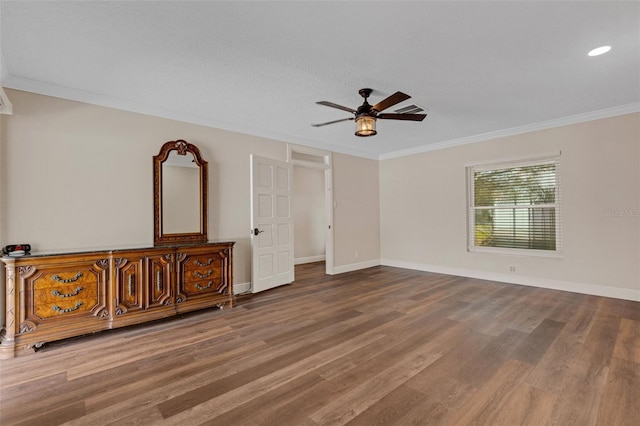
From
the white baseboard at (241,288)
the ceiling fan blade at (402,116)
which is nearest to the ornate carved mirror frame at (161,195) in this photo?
the white baseboard at (241,288)

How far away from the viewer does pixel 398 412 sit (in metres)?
1.77

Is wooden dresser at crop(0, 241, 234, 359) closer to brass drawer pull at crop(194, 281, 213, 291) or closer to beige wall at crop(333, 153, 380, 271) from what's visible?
brass drawer pull at crop(194, 281, 213, 291)

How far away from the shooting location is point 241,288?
4520 millimetres

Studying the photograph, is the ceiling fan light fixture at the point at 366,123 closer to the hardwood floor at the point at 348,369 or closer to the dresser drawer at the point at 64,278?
the hardwood floor at the point at 348,369

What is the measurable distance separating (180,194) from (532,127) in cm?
536

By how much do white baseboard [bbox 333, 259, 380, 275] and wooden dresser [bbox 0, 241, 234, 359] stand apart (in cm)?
263

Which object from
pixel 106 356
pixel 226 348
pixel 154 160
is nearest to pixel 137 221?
pixel 154 160

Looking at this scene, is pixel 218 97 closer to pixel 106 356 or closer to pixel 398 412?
pixel 106 356

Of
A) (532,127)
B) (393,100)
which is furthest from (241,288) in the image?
(532,127)

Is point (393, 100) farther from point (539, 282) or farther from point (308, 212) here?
point (308, 212)

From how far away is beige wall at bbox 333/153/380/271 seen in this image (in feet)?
19.9

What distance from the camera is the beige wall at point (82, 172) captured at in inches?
118

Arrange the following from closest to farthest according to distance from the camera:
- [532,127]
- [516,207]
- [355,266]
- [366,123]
→ [366,123] < [532,127] < [516,207] < [355,266]

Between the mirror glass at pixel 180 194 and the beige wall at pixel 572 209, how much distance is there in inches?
170
